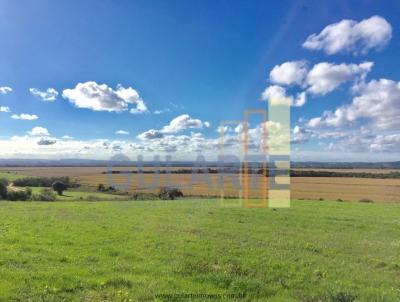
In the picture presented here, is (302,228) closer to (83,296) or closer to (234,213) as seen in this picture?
(234,213)

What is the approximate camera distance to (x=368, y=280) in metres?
9.66

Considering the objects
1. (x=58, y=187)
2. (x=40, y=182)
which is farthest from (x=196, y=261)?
(x=40, y=182)

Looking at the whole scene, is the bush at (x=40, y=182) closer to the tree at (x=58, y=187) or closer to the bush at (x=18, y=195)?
the tree at (x=58, y=187)

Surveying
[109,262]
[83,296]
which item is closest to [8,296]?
[83,296]

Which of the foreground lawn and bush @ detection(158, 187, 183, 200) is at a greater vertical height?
the foreground lawn

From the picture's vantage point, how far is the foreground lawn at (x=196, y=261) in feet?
27.4

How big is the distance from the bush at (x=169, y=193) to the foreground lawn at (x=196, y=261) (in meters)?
27.3

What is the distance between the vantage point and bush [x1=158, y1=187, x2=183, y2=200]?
154 feet

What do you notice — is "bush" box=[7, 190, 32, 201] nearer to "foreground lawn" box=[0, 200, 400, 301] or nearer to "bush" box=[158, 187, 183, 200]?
"bush" box=[158, 187, 183, 200]

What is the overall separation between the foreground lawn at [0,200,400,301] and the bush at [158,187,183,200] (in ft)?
89.7

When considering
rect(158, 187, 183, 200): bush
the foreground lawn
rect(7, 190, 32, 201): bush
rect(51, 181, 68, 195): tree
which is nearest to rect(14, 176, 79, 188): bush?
rect(51, 181, 68, 195): tree

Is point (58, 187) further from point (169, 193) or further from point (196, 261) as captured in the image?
point (196, 261)

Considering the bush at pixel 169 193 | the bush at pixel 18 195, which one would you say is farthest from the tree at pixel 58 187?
the bush at pixel 169 193

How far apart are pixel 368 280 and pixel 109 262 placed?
298 inches
